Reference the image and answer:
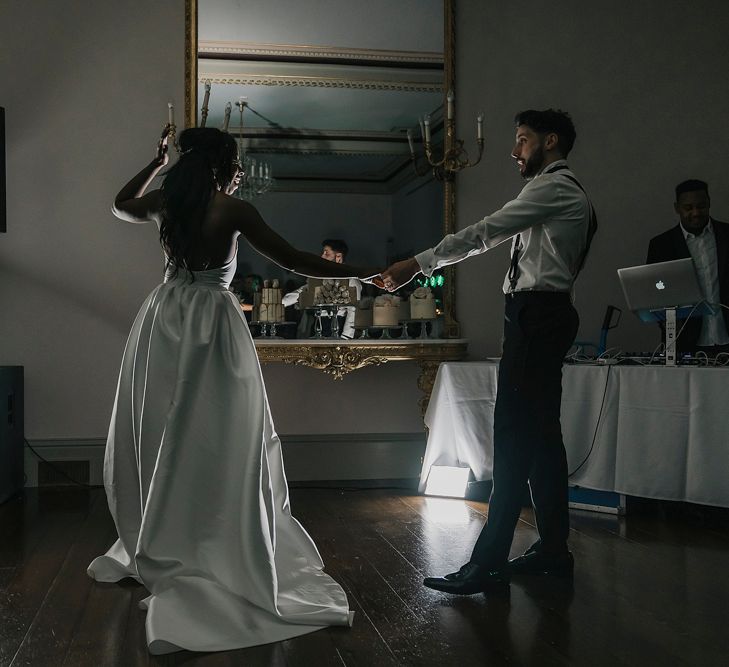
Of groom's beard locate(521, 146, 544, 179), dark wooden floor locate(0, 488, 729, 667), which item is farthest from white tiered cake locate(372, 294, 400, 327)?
groom's beard locate(521, 146, 544, 179)

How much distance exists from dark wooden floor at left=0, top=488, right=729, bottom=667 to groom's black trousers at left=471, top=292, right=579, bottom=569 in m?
0.19

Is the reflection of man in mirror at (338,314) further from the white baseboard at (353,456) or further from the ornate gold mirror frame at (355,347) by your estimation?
the white baseboard at (353,456)

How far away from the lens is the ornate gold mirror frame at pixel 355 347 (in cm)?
445

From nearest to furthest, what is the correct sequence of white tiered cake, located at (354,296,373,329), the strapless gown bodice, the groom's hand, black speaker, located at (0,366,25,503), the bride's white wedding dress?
the bride's white wedding dress → the strapless gown bodice → the groom's hand → black speaker, located at (0,366,25,503) → white tiered cake, located at (354,296,373,329)

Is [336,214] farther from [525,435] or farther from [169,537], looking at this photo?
[169,537]

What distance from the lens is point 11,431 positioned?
431 cm

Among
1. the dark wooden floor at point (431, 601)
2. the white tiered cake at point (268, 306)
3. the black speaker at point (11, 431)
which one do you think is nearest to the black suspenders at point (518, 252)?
the dark wooden floor at point (431, 601)

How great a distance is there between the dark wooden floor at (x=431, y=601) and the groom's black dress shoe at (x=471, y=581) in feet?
0.20

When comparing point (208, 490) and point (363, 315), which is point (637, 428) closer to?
point (363, 315)

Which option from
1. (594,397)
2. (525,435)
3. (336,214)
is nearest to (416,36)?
(336,214)

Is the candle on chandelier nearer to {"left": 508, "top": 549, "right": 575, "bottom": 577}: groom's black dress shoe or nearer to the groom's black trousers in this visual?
the groom's black trousers

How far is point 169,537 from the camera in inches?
92.7

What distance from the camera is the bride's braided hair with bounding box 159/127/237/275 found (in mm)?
2471

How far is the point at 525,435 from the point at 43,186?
3215 mm
